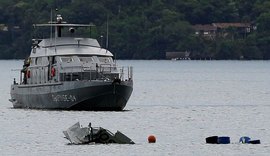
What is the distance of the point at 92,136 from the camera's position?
82688mm

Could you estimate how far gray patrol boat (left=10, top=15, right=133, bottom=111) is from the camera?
107 m

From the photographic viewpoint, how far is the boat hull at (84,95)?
10669 cm

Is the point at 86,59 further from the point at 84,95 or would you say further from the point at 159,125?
the point at 159,125

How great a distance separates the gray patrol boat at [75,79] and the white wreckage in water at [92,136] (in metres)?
23.3

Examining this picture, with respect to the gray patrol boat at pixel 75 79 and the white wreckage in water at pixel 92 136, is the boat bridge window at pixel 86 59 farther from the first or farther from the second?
the white wreckage in water at pixel 92 136

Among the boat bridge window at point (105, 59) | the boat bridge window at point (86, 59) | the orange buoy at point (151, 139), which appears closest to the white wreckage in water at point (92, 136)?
the orange buoy at point (151, 139)

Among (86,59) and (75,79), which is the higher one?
(86,59)

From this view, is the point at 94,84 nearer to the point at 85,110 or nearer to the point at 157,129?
the point at 85,110

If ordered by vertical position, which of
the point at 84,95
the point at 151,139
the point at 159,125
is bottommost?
the point at 159,125

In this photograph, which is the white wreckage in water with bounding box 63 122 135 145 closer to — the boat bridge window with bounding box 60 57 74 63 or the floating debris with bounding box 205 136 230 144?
the floating debris with bounding box 205 136 230 144

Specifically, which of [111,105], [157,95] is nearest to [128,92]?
[111,105]

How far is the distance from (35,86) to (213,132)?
21077 millimetres

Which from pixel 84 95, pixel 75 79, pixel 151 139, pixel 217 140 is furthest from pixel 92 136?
pixel 75 79

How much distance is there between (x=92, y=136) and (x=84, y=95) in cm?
2443
